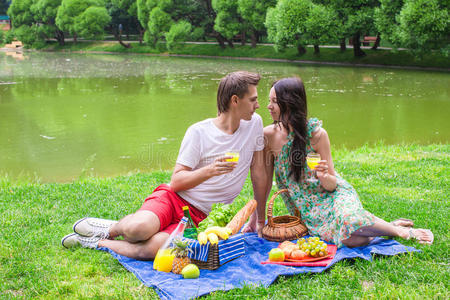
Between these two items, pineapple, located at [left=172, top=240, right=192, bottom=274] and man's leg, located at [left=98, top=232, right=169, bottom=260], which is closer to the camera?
pineapple, located at [left=172, top=240, right=192, bottom=274]

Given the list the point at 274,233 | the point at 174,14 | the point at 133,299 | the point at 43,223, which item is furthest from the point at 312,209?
the point at 174,14

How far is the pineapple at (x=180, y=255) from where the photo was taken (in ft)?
10.6

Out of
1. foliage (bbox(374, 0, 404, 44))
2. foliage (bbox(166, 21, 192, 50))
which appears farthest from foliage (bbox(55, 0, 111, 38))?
foliage (bbox(374, 0, 404, 44))

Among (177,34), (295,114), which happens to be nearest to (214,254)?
(295,114)

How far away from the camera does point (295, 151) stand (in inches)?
147

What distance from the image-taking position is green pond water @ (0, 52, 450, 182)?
8117 millimetres

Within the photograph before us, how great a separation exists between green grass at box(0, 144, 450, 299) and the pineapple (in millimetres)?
275

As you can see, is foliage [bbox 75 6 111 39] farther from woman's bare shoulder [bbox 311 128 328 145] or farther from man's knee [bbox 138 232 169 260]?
man's knee [bbox 138 232 169 260]

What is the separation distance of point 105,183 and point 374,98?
1110cm

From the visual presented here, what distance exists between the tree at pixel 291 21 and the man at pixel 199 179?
76.6ft

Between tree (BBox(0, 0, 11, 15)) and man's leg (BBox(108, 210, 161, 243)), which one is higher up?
tree (BBox(0, 0, 11, 15))

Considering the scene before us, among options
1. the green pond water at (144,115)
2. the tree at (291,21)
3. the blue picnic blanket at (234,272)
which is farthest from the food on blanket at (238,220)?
the tree at (291,21)

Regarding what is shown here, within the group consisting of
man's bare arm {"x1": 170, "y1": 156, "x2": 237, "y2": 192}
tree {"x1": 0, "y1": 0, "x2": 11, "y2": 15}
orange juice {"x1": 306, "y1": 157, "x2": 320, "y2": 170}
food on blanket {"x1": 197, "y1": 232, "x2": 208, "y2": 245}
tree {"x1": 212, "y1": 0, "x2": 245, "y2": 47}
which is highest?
tree {"x1": 0, "y1": 0, "x2": 11, "y2": 15}

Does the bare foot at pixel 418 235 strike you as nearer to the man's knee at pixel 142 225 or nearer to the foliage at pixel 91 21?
the man's knee at pixel 142 225
